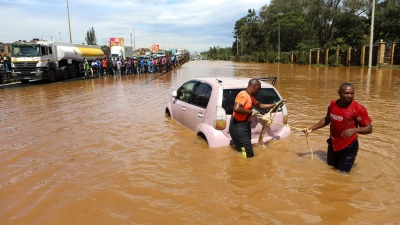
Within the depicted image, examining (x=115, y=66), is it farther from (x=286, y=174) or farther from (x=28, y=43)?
(x=286, y=174)

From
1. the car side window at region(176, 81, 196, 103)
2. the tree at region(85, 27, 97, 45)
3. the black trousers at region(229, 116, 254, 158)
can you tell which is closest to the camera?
the black trousers at region(229, 116, 254, 158)

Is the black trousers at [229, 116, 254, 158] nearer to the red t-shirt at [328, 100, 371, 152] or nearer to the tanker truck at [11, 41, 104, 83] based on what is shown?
the red t-shirt at [328, 100, 371, 152]

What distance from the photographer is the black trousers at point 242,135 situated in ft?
15.8

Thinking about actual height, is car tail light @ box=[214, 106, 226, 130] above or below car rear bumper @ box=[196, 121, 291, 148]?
above

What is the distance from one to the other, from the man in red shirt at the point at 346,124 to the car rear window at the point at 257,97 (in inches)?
51.2

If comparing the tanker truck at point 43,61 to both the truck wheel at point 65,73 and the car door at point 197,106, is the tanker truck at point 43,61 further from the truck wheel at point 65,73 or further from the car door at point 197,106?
the car door at point 197,106

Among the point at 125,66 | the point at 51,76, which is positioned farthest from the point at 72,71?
the point at 125,66

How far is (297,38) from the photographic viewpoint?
69.9m

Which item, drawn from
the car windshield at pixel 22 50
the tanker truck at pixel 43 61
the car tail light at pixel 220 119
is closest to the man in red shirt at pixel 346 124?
the car tail light at pixel 220 119

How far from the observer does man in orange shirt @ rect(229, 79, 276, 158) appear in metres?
4.67

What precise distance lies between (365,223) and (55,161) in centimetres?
455

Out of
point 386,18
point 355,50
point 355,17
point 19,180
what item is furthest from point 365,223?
point 355,17

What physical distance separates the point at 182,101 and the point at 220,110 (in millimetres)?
1859

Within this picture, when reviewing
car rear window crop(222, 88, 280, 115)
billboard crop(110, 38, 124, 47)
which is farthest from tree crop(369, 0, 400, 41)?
billboard crop(110, 38, 124, 47)
